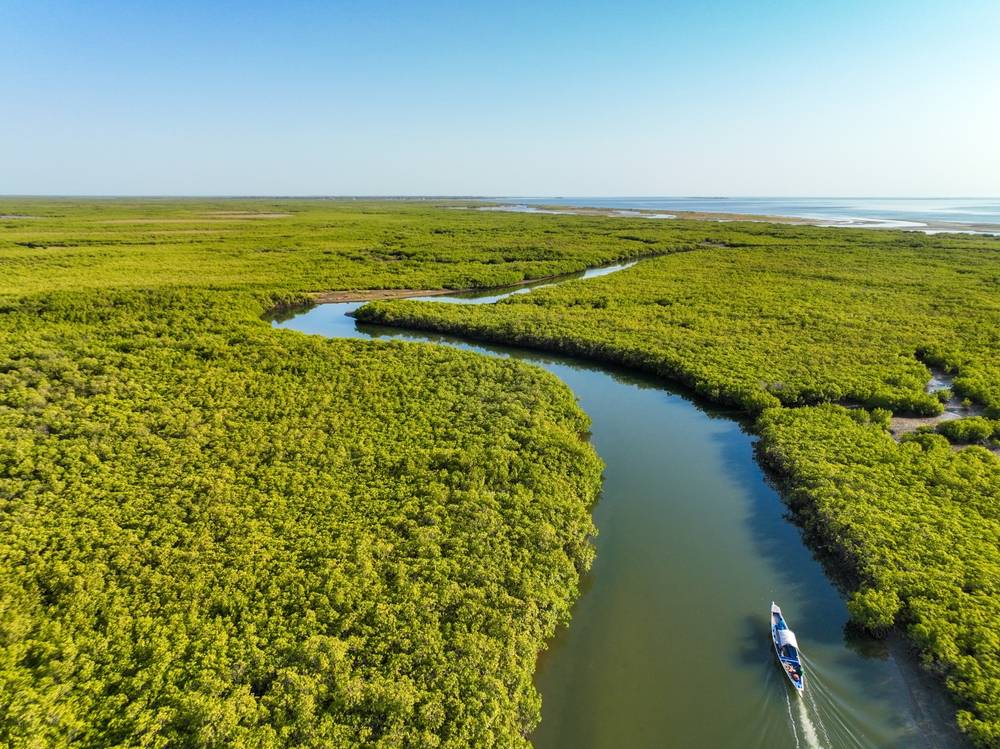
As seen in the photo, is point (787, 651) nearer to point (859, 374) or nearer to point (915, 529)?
point (915, 529)

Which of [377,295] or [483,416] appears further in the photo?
[377,295]

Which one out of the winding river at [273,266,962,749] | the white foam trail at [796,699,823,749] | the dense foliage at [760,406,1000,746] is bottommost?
the white foam trail at [796,699,823,749]

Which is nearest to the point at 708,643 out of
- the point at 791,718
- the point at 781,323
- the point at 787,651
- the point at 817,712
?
the point at 787,651

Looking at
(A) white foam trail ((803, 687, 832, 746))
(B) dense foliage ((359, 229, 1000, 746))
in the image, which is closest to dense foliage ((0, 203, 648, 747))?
(A) white foam trail ((803, 687, 832, 746))

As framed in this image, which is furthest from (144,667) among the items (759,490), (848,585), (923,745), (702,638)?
(759,490)

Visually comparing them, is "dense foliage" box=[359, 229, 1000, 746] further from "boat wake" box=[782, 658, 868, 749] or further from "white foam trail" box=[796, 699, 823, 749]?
"white foam trail" box=[796, 699, 823, 749]

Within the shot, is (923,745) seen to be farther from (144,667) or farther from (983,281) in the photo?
(983,281)
